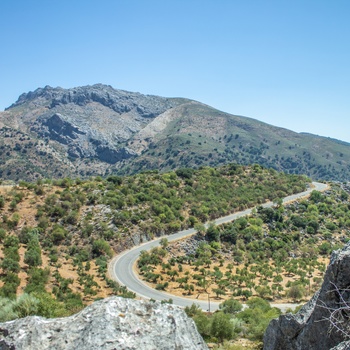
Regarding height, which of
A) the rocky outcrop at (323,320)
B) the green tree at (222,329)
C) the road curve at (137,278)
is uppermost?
the rocky outcrop at (323,320)

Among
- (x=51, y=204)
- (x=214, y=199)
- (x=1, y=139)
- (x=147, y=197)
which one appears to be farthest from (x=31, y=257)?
(x=1, y=139)

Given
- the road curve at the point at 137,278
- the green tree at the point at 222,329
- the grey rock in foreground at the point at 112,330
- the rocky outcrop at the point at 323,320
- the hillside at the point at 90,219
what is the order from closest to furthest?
the grey rock in foreground at the point at 112,330
the rocky outcrop at the point at 323,320
the green tree at the point at 222,329
the hillside at the point at 90,219
the road curve at the point at 137,278

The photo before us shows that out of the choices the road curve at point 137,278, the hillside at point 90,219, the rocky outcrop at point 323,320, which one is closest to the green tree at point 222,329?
the hillside at point 90,219

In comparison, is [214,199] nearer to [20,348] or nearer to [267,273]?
[267,273]

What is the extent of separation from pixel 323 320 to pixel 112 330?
4.65 meters

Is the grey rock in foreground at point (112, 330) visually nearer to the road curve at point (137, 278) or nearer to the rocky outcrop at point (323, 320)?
the rocky outcrop at point (323, 320)

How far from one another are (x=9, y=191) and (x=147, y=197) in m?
22.9

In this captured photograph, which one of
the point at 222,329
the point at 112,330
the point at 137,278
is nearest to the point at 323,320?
the point at 112,330

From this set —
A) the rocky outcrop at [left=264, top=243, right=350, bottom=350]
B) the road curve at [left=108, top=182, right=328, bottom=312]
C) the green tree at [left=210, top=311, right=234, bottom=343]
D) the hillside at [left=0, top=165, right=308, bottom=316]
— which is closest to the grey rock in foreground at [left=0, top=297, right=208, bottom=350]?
the rocky outcrop at [left=264, top=243, right=350, bottom=350]

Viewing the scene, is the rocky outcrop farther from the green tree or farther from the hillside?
the hillside

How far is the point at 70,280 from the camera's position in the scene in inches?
1436

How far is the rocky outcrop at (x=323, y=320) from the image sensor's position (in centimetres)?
675

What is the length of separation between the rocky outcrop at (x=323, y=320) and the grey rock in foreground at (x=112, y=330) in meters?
2.66

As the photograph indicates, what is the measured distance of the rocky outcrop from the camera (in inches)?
266
